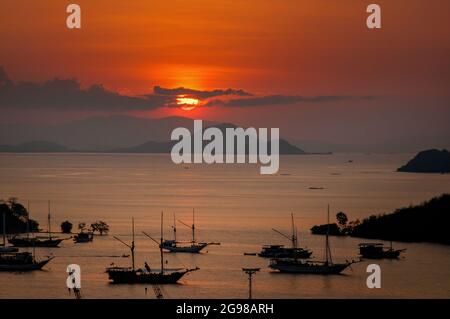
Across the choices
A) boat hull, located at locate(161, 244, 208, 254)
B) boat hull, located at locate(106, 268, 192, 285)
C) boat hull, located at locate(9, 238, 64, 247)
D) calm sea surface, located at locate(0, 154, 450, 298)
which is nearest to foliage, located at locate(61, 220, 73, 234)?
calm sea surface, located at locate(0, 154, 450, 298)

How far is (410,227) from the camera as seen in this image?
62000 mm

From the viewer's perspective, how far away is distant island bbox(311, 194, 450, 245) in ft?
197

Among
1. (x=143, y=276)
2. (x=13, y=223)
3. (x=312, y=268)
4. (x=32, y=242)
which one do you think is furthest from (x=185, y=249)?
(x=13, y=223)

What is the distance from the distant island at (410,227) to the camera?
197 feet

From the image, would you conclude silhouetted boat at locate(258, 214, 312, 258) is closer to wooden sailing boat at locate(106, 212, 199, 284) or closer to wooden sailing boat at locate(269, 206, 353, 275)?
wooden sailing boat at locate(269, 206, 353, 275)

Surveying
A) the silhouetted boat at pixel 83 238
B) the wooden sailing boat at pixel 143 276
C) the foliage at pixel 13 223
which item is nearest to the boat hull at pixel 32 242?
the silhouetted boat at pixel 83 238

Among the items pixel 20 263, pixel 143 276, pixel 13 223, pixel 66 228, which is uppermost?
pixel 13 223

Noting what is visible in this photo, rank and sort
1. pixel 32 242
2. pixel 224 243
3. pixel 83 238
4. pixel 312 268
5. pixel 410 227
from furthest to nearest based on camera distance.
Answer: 1. pixel 410 227
2. pixel 83 238
3. pixel 224 243
4. pixel 32 242
5. pixel 312 268

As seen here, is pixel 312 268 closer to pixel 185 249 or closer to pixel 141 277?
pixel 141 277

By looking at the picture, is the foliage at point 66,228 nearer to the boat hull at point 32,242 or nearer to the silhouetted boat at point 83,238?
the silhouetted boat at point 83,238

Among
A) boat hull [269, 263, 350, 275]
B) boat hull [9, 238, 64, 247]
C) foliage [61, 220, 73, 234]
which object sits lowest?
boat hull [269, 263, 350, 275]
